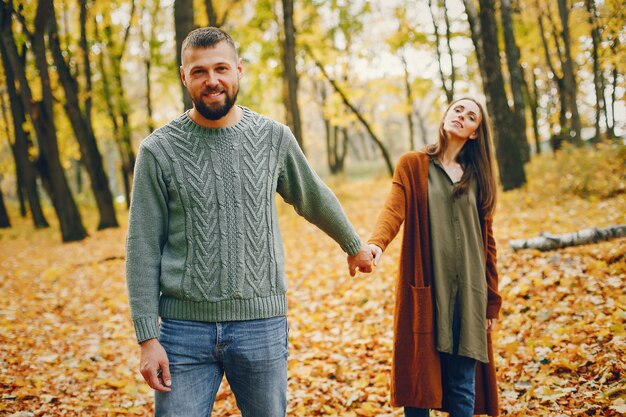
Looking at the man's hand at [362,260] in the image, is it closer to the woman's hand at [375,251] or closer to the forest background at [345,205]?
the woman's hand at [375,251]

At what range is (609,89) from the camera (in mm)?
20656

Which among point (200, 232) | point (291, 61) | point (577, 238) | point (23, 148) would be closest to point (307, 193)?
point (200, 232)

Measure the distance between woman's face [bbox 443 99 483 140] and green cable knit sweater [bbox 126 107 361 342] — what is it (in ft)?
5.06

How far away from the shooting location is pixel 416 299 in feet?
9.77

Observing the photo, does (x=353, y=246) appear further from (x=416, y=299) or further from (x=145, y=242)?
(x=145, y=242)

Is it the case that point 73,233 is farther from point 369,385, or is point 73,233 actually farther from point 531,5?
point 531,5

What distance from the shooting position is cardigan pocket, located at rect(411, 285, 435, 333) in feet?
9.71

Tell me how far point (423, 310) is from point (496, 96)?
9.73m

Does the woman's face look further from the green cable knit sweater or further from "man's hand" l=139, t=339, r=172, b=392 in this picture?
"man's hand" l=139, t=339, r=172, b=392

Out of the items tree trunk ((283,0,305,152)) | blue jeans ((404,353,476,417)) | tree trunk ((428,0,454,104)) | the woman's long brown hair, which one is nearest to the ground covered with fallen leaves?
blue jeans ((404,353,476,417))

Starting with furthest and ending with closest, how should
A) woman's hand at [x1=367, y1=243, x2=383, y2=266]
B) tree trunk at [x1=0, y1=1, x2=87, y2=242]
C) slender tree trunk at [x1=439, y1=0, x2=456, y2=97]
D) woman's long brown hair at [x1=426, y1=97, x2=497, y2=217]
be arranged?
slender tree trunk at [x1=439, y1=0, x2=456, y2=97] < tree trunk at [x1=0, y1=1, x2=87, y2=242] < woman's long brown hair at [x1=426, y1=97, x2=497, y2=217] < woman's hand at [x1=367, y1=243, x2=383, y2=266]

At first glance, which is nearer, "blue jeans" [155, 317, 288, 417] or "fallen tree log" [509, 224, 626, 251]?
"blue jeans" [155, 317, 288, 417]

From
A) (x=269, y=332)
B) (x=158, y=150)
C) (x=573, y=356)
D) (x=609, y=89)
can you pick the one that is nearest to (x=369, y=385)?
(x=573, y=356)

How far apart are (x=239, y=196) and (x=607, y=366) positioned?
3424mm
